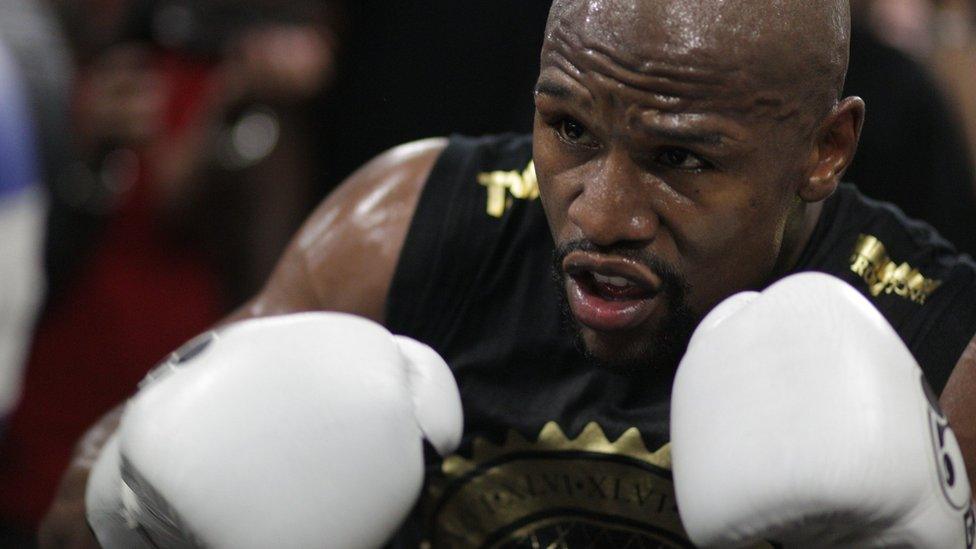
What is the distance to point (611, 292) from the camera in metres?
1.45

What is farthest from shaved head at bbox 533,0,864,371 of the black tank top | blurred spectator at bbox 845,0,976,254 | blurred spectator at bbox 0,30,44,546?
blurred spectator at bbox 0,30,44,546

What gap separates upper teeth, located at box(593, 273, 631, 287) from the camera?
56.5 inches

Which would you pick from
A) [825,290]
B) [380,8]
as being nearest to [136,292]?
[380,8]

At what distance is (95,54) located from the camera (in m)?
3.17

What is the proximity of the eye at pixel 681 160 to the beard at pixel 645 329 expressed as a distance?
0.09 m

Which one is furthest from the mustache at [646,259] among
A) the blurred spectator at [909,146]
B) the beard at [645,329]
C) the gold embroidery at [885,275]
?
the blurred spectator at [909,146]

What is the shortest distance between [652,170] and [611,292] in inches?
5.2

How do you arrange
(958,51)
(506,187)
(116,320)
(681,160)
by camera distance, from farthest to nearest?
(958,51) < (116,320) < (506,187) < (681,160)

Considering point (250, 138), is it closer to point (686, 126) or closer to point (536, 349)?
point (536, 349)

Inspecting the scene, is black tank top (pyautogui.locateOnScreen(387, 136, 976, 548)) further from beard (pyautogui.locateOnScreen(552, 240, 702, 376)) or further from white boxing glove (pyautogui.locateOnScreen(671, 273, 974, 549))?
white boxing glove (pyautogui.locateOnScreen(671, 273, 974, 549))

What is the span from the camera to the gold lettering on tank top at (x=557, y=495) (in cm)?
153

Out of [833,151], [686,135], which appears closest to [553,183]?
[686,135]

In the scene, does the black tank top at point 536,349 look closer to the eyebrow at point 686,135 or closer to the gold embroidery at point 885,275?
the gold embroidery at point 885,275

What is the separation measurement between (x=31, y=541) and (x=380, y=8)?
1.31 m
